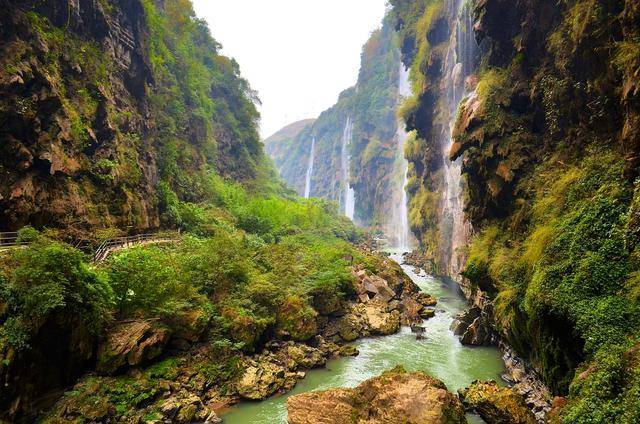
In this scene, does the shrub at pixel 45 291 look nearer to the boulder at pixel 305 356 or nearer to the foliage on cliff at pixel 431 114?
the boulder at pixel 305 356

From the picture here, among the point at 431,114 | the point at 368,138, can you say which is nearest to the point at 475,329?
the point at 431,114

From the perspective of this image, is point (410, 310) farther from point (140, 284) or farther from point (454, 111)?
point (454, 111)

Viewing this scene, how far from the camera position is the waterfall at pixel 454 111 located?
32.5 meters

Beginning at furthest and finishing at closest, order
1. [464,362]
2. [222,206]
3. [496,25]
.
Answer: [222,206] → [496,25] → [464,362]

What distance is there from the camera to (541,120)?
56.3ft

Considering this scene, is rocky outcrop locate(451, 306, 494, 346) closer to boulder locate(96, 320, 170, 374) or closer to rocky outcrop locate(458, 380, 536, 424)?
rocky outcrop locate(458, 380, 536, 424)

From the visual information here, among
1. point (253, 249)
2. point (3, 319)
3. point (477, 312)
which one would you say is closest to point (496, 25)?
point (477, 312)

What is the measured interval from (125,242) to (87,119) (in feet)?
24.5

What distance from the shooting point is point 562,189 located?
13000mm

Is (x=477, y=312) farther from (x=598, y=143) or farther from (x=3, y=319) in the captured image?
(x=3, y=319)

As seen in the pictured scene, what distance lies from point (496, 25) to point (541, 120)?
6980mm

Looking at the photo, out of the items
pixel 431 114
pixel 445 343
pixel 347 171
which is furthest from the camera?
pixel 347 171

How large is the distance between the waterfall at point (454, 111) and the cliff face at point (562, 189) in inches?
461

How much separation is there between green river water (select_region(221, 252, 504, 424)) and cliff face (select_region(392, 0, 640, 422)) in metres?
2.04
